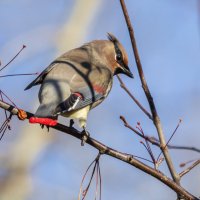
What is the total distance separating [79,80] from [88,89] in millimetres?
122

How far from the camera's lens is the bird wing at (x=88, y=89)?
4.31m

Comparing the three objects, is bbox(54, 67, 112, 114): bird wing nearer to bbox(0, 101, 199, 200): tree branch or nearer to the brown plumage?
the brown plumage

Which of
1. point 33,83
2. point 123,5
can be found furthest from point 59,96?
point 123,5

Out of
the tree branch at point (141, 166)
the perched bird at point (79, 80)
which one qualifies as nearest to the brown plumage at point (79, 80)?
the perched bird at point (79, 80)

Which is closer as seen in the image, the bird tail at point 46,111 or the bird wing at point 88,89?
the bird tail at point 46,111

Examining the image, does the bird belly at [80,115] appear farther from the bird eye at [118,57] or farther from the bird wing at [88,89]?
the bird eye at [118,57]

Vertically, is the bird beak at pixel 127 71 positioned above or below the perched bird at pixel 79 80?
above

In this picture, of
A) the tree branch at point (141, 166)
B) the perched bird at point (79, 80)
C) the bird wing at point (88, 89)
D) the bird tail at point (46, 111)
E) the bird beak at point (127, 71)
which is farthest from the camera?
the bird beak at point (127, 71)

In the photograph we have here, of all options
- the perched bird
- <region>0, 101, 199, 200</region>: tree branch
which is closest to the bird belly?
the perched bird

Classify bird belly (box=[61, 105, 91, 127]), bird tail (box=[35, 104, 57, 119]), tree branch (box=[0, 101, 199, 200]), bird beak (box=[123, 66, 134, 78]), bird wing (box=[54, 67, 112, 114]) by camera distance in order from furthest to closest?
bird beak (box=[123, 66, 134, 78]) → bird belly (box=[61, 105, 91, 127]) → bird wing (box=[54, 67, 112, 114]) → bird tail (box=[35, 104, 57, 119]) → tree branch (box=[0, 101, 199, 200])

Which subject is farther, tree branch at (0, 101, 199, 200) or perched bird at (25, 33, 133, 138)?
perched bird at (25, 33, 133, 138)

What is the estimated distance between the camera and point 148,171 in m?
3.45

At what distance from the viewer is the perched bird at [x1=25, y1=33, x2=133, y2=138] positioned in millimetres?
4195

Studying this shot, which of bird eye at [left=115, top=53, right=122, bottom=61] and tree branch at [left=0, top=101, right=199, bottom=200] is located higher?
bird eye at [left=115, top=53, right=122, bottom=61]
